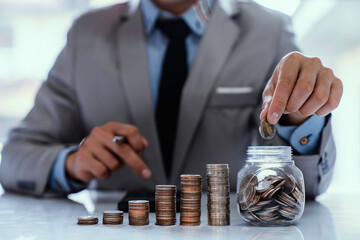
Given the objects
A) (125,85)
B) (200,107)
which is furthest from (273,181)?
(125,85)

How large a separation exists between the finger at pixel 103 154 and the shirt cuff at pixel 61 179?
0.16 metres

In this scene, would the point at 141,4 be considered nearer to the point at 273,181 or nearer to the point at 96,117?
the point at 96,117

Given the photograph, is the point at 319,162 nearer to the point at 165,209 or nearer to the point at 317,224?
the point at 317,224

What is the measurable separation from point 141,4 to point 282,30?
0.58 metres

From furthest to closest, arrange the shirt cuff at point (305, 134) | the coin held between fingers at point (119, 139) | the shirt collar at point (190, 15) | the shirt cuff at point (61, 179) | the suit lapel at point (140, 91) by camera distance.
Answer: the shirt collar at point (190, 15) → the suit lapel at point (140, 91) → the shirt cuff at point (61, 179) → the coin held between fingers at point (119, 139) → the shirt cuff at point (305, 134)

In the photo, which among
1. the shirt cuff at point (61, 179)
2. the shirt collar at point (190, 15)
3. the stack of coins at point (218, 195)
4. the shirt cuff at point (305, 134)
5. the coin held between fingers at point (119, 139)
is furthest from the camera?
the shirt collar at point (190, 15)

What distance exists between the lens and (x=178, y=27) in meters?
1.86

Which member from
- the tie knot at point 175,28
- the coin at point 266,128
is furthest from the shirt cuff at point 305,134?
the tie knot at point 175,28

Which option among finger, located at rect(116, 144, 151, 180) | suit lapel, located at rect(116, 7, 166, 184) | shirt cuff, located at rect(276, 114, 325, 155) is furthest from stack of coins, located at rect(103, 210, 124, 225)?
suit lapel, located at rect(116, 7, 166, 184)

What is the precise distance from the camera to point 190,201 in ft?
3.00

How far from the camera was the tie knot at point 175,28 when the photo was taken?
1.85 meters

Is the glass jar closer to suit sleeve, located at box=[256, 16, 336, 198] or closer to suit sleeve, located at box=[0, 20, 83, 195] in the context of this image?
suit sleeve, located at box=[256, 16, 336, 198]

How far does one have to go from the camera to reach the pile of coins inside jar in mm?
857

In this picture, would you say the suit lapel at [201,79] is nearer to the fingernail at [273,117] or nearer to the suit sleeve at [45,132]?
the suit sleeve at [45,132]
